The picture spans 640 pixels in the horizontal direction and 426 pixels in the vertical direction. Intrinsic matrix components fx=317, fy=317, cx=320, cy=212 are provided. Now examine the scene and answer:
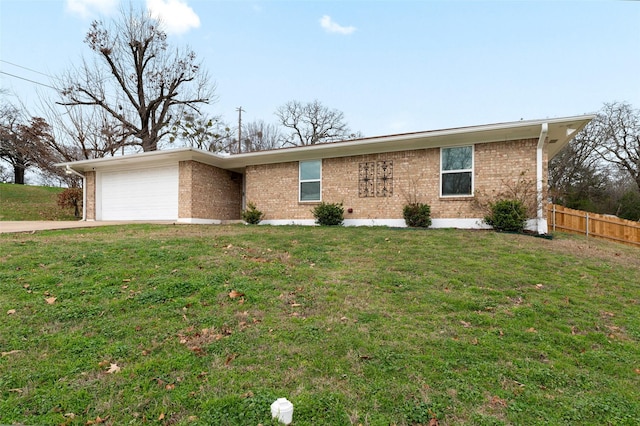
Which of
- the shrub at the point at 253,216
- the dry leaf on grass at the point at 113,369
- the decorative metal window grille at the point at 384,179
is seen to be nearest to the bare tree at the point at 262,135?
the shrub at the point at 253,216

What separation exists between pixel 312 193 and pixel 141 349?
30.4 feet

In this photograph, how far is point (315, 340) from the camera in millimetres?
2922

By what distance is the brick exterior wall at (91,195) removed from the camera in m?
13.9

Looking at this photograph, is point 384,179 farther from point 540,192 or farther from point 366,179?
point 540,192

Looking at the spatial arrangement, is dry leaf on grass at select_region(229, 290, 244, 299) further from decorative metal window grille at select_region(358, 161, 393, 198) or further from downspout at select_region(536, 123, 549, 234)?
downspout at select_region(536, 123, 549, 234)

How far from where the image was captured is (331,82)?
1977 cm

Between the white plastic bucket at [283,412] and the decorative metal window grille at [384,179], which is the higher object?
the decorative metal window grille at [384,179]

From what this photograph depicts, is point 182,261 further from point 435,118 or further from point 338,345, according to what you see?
point 435,118

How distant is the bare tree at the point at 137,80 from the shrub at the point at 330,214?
15054 mm

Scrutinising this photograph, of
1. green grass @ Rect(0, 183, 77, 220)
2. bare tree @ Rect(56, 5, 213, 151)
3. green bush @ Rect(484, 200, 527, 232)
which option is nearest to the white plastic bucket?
green bush @ Rect(484, 200, 527, 232)

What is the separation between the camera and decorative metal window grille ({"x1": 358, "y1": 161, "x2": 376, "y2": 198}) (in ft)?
35.3

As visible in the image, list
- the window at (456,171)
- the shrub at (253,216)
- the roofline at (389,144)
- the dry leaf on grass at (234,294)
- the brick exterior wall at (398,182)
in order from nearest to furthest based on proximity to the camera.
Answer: the dry leaf on grass at (234,294) < the roofline at (389,144) < the brick exterior wall at (398,182) < the window at (456,171) < the shrub at (253,216)

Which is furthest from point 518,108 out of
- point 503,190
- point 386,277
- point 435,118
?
point 386,277

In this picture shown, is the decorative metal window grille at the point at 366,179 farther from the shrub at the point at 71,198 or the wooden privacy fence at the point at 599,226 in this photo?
the shrub at the point at 71,198
